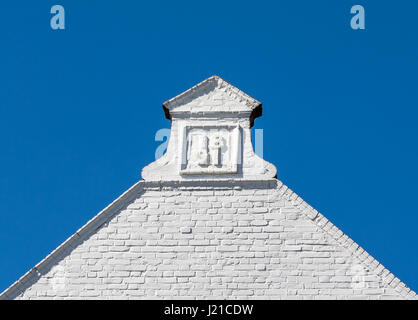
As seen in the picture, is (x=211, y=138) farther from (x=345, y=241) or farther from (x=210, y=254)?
(x=345, y=241)

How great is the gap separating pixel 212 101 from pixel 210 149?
0.97 metres

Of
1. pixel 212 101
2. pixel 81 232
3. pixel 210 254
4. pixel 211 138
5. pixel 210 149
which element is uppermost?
pixel 212 101

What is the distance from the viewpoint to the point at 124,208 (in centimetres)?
1636

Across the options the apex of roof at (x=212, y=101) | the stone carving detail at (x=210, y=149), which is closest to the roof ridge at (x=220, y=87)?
the apex of roof at (x=212, y=101)

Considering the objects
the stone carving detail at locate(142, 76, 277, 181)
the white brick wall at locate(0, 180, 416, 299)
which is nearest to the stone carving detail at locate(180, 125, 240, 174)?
the stone carving detail at locate(142, 76, 277, 181)

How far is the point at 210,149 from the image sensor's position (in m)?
16.8

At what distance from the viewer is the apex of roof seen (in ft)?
56.4

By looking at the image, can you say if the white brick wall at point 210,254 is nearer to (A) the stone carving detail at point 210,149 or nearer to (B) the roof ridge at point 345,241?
(B) the roof ridge at point 345,241

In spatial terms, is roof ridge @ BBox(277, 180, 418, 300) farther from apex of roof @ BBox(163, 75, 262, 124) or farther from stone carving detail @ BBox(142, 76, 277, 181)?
apex of roof @ BBox(163, 75, 262, 124)

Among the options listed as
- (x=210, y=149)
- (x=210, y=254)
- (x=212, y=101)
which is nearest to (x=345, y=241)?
(x=210, y=254)

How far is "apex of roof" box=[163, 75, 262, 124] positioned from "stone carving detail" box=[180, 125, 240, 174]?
348 mm

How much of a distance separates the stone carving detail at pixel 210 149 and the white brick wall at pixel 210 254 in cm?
32
